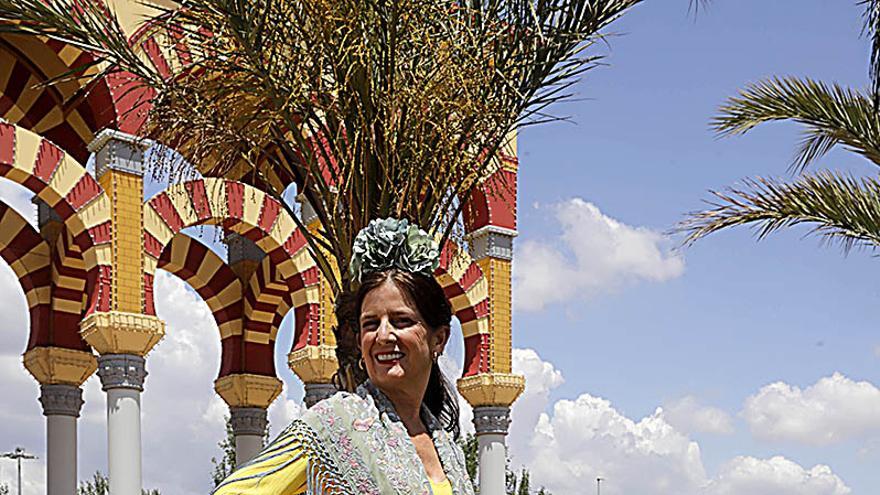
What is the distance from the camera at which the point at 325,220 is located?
6418 mm

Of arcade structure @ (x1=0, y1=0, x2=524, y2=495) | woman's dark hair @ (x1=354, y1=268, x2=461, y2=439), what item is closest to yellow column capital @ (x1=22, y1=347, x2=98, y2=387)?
arcade structure @ (x1=0, y1=0, x2=524, y2=495)

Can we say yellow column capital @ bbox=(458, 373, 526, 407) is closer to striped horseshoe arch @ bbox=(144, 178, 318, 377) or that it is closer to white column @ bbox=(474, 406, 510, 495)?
white column @ bbox=(474, 406, 510, 495)

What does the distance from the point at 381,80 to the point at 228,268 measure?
31.3 ft

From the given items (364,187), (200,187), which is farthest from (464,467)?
(200,187)

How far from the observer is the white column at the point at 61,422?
13.2 m

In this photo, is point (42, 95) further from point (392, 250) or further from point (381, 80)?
point (392, 250)

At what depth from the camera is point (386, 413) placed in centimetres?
241

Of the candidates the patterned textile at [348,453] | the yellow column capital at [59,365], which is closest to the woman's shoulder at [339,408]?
the patterned textile at [348,453]

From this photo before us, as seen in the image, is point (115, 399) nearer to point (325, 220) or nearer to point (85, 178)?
point (85, 178)

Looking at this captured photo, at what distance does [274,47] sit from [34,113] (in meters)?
8.98

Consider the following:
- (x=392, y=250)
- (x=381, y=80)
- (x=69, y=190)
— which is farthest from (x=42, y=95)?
(x=392, y=250)

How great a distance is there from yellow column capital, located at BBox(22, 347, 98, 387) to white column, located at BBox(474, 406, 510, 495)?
4.33 metres

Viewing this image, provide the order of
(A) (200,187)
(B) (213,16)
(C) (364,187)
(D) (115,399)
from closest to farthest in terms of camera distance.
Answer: (C) (364,187), (B) (213,16), (D) (115,399), (A) (200,187)

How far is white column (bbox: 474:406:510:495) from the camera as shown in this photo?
1359cm
